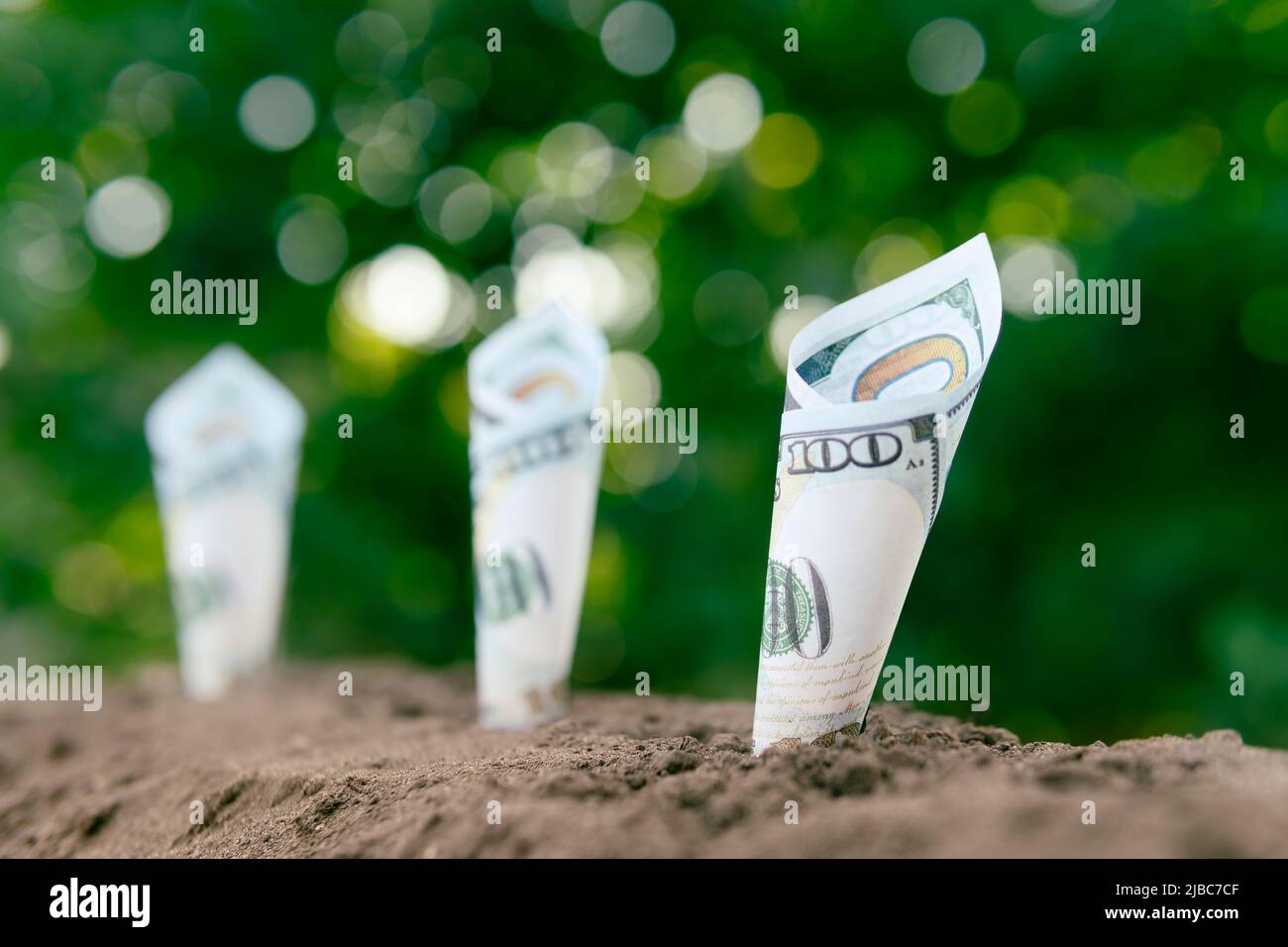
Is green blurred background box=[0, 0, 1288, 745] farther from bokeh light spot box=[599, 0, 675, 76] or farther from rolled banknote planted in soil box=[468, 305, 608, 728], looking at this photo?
rolled banknote planted in soil box=[468, 305, 608, 728]

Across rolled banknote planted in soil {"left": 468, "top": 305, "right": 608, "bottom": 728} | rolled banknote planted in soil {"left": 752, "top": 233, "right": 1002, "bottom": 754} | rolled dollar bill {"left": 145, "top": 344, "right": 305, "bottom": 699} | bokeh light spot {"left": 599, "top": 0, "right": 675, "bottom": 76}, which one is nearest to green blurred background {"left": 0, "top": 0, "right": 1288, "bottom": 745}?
A: bokeh light spot {"left": 599, "top": 0, "right": 675, "bottom": 76}

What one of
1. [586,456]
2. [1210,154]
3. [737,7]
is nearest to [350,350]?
[737,7]

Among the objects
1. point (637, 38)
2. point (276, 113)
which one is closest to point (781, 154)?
point (637, 38)

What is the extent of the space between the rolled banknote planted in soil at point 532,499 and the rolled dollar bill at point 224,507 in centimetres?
129

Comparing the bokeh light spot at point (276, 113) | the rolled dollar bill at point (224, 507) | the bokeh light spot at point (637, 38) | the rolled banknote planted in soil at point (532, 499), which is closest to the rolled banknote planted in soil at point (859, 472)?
the rolled banknote planted in soil at point (532, 499)

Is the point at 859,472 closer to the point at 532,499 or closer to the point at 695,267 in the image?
the point at 532,499

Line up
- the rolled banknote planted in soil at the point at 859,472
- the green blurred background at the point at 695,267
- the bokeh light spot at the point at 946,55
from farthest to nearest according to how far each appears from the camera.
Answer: the bokeh light spot at the point at 946,55
the green blurred background at the point at 695,267
the rolled banknote planted in soil at the point at 859,472

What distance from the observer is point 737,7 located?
13.6 ft

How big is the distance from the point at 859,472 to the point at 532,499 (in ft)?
3.24

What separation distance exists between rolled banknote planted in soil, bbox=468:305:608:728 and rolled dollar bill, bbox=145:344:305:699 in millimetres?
1285

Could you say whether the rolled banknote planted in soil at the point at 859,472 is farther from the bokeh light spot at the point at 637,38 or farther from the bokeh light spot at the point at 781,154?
the bokeh light spot at the point at 637,38

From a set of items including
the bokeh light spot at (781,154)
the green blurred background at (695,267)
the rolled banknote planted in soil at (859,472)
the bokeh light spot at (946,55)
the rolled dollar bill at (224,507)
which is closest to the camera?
the rolled banknote planted in soil at (859,472)

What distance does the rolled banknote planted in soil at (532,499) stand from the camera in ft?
7.50
